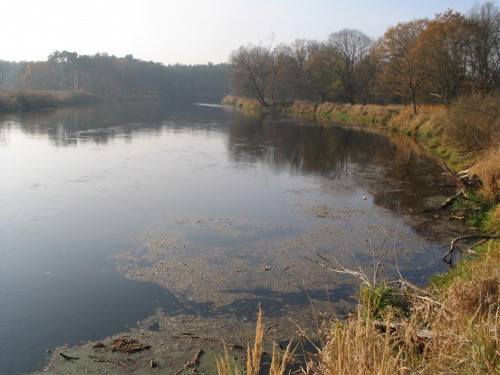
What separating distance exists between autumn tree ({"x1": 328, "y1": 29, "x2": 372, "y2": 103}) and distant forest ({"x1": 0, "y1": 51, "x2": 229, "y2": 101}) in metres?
35.9

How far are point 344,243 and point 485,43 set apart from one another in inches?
970

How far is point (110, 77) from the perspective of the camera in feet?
242

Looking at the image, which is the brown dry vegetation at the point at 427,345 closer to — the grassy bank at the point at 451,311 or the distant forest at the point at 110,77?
the grassy bank at the point at 451,311

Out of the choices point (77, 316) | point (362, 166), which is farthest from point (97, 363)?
point (362, 166)

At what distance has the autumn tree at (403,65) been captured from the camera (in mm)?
28500

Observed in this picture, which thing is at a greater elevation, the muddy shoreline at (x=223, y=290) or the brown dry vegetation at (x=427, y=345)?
the brown dry vegetation at (x=427, y=345)

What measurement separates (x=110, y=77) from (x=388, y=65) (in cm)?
5587

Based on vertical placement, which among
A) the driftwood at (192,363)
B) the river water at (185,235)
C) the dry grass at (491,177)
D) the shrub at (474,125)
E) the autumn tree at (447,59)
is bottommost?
the driftwood at (192,363)

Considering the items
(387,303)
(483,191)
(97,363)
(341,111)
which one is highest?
(341,111)

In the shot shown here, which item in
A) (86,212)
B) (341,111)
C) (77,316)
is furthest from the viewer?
(341,111)

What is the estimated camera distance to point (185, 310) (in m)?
5.18

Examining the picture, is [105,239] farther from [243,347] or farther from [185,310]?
[243,347]

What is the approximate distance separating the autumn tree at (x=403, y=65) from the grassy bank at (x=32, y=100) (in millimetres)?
28496

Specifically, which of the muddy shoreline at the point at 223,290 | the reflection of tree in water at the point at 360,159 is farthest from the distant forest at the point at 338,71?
the muddy shoreline at the point at 223,290
